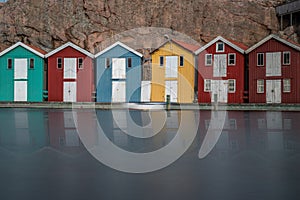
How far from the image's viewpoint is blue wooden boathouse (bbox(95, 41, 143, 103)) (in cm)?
2905

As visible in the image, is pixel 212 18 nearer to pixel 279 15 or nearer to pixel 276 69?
pixel 279 15

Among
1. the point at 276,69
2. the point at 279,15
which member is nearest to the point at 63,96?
the point at 276,69

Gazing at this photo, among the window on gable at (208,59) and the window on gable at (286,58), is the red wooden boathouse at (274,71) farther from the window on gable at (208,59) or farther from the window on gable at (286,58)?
the window on gable at (208,59)

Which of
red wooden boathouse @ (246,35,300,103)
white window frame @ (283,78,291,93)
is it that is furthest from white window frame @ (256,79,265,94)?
white window frame @ (283,78,291,93)

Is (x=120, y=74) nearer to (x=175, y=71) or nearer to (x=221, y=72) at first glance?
(x=175, y=71)

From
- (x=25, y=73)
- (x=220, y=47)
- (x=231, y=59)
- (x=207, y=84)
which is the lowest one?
(x=207, y=84)

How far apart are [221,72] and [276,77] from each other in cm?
391

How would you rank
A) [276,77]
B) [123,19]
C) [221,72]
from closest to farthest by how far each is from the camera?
[276,77]
[221,72]
[123,19]

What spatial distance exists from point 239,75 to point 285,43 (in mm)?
3829

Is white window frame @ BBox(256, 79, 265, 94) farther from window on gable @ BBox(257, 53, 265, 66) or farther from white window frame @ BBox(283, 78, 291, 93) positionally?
Result: white window frame @ BBox(283, 78, 291, 93)

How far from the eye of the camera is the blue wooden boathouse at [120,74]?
29.0 m

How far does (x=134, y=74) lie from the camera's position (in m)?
29.0

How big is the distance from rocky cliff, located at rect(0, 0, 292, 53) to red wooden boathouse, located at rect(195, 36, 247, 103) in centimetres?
1486

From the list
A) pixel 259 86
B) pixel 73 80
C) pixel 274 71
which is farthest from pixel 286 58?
pixel 73 80
